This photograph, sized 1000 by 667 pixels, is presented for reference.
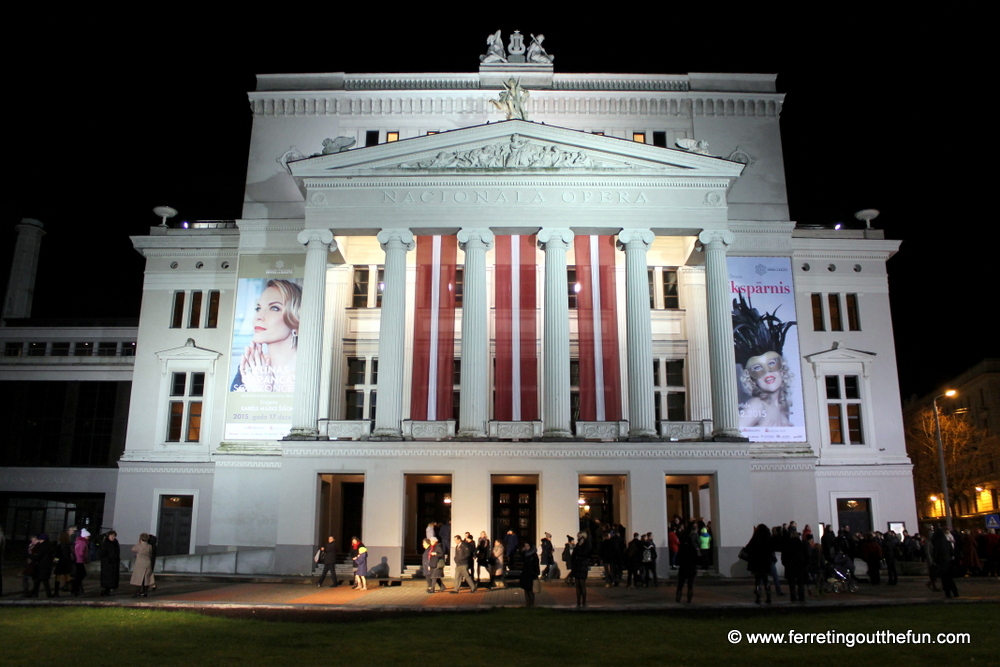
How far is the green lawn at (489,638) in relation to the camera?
41.4ft

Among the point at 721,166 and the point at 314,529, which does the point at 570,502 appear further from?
the point at 721,166

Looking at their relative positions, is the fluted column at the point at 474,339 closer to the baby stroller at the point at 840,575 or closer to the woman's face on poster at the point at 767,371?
the woman's face on poster at the point at 767,371

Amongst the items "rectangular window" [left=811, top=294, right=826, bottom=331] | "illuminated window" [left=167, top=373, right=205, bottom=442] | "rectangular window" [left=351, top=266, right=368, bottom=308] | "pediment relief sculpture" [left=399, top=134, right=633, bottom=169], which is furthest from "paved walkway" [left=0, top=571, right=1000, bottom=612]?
"pediment relief sculpture" [left=399, top=134, right=633, bottom=169]

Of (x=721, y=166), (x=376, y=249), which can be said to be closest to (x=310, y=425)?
(x=376, y=249)

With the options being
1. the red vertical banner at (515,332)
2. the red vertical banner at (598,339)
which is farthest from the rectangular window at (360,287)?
the red vertical banner at (598,339)

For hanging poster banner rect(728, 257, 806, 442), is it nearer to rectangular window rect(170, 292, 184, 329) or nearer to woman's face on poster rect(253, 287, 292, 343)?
woman's face on poster rect(253, 287, 292, 343)

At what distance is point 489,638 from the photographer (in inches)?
576

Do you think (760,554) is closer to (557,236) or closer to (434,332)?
(434,332)

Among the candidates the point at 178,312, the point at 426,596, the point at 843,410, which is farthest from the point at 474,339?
the point at 843,410

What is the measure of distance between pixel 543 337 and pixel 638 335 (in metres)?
3.78

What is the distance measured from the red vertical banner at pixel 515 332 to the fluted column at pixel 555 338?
520mm

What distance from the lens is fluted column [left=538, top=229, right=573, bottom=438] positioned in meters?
30.9

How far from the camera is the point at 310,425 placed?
31.1 meters

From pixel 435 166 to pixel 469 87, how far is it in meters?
8.73
